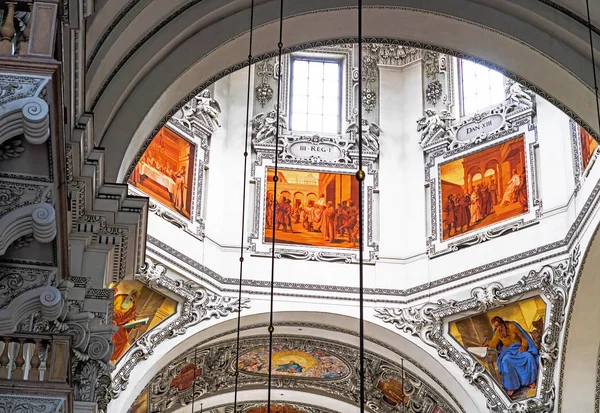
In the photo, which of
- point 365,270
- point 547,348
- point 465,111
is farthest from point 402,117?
point 547,348

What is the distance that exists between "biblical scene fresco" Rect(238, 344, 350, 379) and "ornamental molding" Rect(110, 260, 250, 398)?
5.51ft

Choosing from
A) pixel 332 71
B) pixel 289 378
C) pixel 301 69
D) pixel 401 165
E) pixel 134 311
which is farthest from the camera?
pixel 332 71

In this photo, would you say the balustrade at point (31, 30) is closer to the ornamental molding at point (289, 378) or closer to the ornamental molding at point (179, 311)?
the ornamental molding at point (179, 311)

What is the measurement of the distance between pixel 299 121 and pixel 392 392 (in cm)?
547

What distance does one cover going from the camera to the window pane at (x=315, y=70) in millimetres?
23125

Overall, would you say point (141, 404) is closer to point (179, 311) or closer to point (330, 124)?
point (179, 311)

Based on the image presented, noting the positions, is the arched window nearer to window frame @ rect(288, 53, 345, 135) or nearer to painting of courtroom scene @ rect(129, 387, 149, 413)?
window frame @ rect(288, 53, 345, 135)

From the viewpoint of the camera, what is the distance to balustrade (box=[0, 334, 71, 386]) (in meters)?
8.72

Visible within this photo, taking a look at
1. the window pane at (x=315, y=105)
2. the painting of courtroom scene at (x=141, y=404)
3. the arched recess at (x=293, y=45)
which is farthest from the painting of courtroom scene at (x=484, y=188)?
the arched recess at (x=293, y=45)

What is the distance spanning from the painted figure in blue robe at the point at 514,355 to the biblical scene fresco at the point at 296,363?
3348mm

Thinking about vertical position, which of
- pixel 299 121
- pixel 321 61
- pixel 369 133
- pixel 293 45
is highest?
pixel 321 61

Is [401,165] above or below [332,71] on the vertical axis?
below

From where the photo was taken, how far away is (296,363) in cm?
2244

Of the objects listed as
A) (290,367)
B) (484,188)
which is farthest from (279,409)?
(484,188)
